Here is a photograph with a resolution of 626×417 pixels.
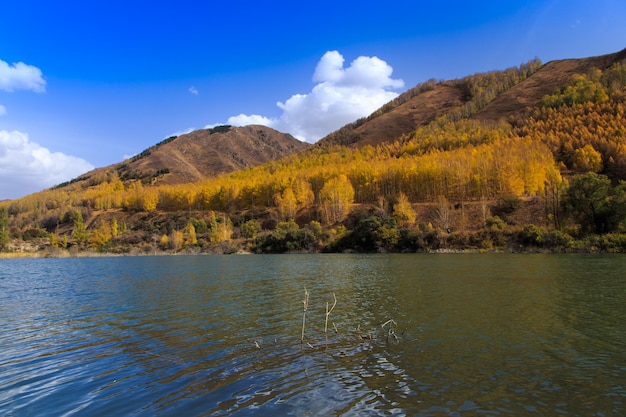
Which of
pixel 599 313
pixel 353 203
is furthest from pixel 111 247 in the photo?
pixel 599 313

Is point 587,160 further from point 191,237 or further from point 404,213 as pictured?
point 191,237

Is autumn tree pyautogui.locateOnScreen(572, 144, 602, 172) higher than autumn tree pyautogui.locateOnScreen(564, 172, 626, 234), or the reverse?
A: autumn tree pyautogui.locateOnScreen(572, 144, 602, 172)

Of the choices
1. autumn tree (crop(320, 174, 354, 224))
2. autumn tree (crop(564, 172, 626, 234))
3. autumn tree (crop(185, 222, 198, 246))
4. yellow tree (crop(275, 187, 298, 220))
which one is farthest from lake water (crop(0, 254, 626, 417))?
yellow tree (crop(275, 187, 298, 220))

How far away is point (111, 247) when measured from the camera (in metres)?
121

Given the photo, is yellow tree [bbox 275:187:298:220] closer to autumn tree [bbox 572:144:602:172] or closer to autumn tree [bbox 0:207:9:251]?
autumn tree [bbox 0:207:9:251]

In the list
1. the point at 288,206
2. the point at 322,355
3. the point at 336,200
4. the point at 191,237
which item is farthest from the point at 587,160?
the point at 322,355

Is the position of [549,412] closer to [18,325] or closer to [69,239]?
[18,325]

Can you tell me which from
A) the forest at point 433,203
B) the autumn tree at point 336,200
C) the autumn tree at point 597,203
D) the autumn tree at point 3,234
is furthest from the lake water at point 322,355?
the autumn tree at point 3,234

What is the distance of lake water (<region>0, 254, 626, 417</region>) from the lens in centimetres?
830

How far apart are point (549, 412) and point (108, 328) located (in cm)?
1579

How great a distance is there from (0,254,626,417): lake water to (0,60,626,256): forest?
51.2 m

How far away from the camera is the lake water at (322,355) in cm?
830

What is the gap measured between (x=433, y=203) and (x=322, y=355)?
97.9m

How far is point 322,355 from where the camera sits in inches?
464
